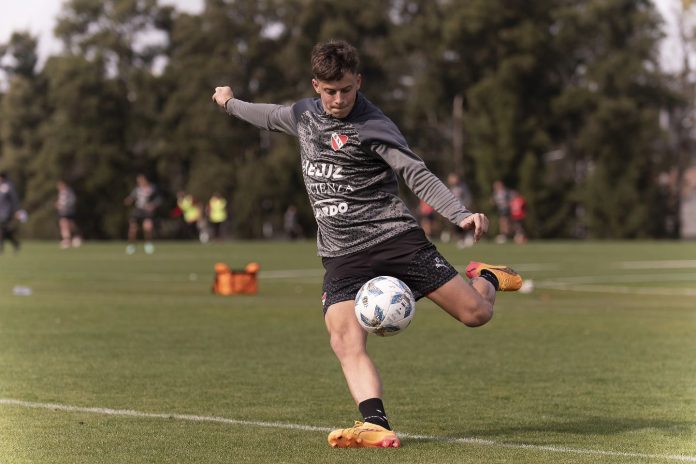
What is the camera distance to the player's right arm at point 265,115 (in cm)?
770

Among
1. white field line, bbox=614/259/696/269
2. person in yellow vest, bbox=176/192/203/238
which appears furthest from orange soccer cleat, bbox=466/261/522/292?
person in yellow vest, bbox=176/192/203/238

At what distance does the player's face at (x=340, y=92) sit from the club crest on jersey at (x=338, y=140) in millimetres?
113

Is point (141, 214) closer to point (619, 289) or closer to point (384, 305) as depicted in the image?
point (619, 289)

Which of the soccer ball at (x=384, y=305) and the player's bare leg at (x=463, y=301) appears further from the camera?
the player's bare leg at (x=463, y=301)

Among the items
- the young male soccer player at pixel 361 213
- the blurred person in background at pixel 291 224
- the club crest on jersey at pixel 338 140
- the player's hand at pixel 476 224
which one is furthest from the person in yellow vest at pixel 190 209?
the player's hand at pixel 476 224

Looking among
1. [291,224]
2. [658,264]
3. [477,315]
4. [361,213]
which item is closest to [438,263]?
[477,315]

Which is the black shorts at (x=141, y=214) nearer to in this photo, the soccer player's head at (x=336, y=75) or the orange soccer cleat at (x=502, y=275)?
the orange soccer cleat at (x=502, y=275)

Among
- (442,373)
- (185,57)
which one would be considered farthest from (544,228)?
(442,373)

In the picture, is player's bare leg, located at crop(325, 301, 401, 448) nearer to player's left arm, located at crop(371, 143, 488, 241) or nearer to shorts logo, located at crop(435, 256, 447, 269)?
shorts logo, located at crop(435, 256, 447, 269)

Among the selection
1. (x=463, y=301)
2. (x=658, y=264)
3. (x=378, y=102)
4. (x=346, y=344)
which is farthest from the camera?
(x=378, y=102)

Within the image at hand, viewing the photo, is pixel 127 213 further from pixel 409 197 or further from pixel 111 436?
pixel 111 436

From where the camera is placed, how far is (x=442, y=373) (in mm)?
10844

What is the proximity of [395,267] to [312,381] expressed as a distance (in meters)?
3.00

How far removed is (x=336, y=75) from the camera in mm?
7043
